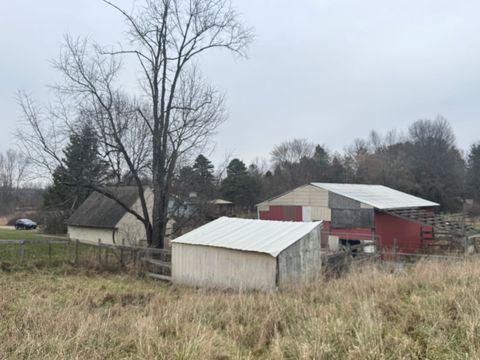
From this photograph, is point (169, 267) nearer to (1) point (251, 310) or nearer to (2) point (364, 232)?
(1) point (251, 310)

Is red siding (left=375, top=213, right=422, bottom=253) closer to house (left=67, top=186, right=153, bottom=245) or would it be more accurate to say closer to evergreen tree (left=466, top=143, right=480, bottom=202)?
house (left=67, top=186, right=153, bottom=245)

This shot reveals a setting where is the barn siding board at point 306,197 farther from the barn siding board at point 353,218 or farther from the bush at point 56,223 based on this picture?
the bush at point 56,223

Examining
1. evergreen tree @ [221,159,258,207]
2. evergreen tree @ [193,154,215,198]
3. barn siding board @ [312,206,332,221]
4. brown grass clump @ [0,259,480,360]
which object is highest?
evergreen tree @ [221,159,258,207]

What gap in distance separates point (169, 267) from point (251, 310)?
30.2 ft

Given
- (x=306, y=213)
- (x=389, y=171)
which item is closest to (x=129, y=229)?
(x=306, y=213)

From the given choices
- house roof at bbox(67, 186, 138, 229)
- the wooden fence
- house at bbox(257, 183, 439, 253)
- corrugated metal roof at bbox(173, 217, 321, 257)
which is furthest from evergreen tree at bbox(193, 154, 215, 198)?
house at bbox(257, 183, 439, 253)

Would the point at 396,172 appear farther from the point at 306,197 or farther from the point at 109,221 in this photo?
the point at 109,221

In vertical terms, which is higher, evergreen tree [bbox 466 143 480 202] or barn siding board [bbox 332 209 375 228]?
evergreen tree [bbox 466 143 480 202]

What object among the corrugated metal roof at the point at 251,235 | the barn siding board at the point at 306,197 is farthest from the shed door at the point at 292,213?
the corrugated metal roof at the point at 251,235

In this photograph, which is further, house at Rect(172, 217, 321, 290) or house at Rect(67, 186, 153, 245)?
house at Rect(67, 186, 153, 245)

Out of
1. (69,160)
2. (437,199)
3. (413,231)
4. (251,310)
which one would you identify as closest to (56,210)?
(69,160)

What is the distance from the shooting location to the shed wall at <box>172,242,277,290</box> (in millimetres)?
11328

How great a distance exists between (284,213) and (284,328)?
90.9ft

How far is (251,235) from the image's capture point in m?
12.9
